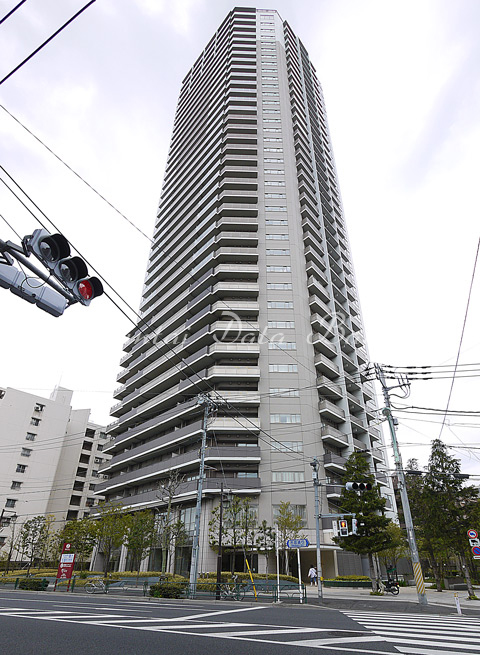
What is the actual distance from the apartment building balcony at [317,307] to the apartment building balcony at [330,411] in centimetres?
1149

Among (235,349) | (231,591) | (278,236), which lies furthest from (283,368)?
(231,591)

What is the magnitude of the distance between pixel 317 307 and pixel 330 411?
1294cm

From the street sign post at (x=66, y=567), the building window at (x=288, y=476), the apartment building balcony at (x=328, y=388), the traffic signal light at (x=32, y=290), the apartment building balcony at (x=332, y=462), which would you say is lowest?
the street sign post at (x=66, y=567)

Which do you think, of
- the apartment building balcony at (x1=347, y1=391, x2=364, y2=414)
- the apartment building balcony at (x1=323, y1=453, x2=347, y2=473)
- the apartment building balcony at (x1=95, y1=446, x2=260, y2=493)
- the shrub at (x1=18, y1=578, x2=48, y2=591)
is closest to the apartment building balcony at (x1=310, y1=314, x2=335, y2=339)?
the apartment building balcony at (x1=347, y1=391, x2=364, y2=414)

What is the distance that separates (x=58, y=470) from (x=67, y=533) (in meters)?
28.5

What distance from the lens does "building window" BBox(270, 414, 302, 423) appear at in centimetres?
3822

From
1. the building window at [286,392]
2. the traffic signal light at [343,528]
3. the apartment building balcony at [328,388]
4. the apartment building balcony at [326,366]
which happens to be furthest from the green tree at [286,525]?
the apartment building balcony at [326,366]

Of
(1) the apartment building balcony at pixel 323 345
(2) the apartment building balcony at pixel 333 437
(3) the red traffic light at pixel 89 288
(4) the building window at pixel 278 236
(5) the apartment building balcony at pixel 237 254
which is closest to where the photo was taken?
(3) the red traffic light at pixel 89 288

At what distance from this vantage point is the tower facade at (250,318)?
37281 millimetres

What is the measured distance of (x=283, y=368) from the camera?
1614 inches

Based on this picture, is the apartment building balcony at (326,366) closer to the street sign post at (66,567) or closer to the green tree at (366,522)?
the green tree at (366,522)

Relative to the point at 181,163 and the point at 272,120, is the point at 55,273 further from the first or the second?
the point at 181,163

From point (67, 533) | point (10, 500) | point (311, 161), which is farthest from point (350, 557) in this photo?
point (311, 161)

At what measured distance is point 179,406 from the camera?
41.9 meters
